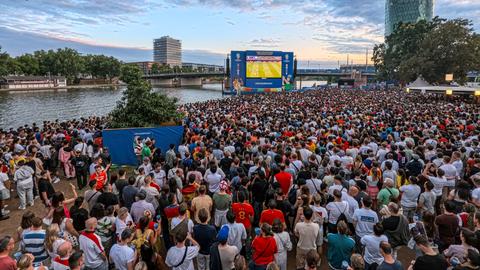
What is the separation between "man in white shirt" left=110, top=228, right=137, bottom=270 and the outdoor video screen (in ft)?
146

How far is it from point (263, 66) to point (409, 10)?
112 meters

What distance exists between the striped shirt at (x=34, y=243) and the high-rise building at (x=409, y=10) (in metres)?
146

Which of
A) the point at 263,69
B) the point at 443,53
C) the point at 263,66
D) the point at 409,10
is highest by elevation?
the point at 409,10

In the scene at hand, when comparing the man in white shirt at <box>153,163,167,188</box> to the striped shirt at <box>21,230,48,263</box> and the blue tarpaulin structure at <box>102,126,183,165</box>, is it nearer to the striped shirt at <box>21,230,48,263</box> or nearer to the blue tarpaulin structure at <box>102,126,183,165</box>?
the striped shirt at <box>21,230,48,263</box>

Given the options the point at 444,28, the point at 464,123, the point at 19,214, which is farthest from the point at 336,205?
the point at 444,28

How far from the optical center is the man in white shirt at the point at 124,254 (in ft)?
12.8

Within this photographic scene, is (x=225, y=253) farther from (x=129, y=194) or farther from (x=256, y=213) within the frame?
(x=129, y=194)

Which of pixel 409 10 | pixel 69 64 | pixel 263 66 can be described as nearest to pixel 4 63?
pixel 69 64

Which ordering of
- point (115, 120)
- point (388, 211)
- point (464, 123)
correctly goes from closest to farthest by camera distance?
point (388, 211)
point (115, 120)
point (464, 123)

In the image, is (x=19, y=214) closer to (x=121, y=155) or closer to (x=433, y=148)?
(x=121, y=155)

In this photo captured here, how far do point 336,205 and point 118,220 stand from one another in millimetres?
3627

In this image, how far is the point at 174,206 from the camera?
17.0 ft

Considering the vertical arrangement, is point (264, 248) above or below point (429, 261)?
below

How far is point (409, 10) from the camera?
125875mm
